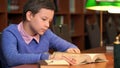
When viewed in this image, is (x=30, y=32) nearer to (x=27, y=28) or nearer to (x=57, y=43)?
(x=27, y=28)

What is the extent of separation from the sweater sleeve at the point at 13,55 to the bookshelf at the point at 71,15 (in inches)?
69.2

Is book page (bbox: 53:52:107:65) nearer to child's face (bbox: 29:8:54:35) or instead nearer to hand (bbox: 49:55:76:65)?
hand (bbox: 49:55:76:65)

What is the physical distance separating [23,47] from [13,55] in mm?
203

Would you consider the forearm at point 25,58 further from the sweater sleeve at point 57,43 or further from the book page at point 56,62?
the sweater sleeve at point 57,43

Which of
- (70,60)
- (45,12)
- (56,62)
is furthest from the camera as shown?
(45,12)

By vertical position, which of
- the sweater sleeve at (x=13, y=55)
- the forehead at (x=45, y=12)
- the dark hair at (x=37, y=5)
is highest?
the dark hair at (x=37, y=5)

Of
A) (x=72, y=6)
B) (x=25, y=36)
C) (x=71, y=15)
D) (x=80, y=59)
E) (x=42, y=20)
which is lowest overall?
(x=71, y=15)

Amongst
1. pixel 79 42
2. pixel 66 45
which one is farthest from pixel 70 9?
pixel 66 45

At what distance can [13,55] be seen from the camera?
197cm

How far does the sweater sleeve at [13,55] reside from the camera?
194 cm

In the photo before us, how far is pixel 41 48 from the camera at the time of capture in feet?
7.43

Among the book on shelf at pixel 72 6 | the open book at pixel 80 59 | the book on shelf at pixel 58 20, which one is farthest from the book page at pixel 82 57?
the book on shelf at pixel 72 6

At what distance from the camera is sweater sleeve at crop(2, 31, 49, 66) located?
1936 mm

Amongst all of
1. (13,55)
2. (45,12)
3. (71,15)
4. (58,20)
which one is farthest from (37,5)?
(71,15)
